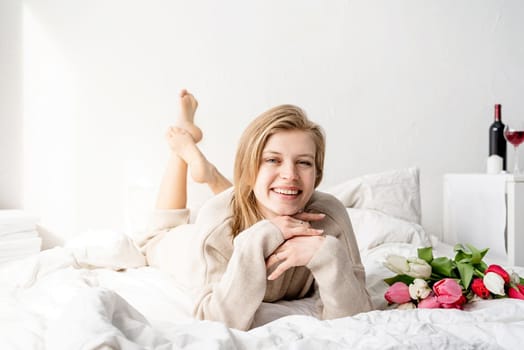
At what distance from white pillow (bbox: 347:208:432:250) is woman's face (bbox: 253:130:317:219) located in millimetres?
953

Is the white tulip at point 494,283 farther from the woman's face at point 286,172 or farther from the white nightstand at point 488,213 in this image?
the white nightstand at point 488,213

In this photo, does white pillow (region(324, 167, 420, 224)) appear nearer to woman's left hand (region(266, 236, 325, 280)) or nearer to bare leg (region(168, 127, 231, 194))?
bare leg (region(168, 127, 231, 194))

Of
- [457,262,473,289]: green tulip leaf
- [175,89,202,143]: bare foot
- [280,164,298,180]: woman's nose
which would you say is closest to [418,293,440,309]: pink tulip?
[457,262,473,289]: green tulip leaf

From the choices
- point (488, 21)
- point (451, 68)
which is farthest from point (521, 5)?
point (451, 68)

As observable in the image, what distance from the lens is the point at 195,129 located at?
7.38 feet

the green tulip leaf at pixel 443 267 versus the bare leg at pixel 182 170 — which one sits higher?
the bare leg at pixel 182 170

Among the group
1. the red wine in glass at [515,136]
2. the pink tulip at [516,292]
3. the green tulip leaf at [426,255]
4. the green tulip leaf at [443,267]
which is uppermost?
the red wine in glass at [515,136]

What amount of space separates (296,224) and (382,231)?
1057 millimetres

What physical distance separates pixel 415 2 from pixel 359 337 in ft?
8.30

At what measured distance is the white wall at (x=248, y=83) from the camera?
2.62 metres

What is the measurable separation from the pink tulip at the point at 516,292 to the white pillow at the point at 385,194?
1136 mm

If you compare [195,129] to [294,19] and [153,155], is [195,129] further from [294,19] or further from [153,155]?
[294,19]

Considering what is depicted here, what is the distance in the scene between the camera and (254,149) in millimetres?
1232

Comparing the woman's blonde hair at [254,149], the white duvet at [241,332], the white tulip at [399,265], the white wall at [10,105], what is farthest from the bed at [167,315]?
the white wall at [10,105]
